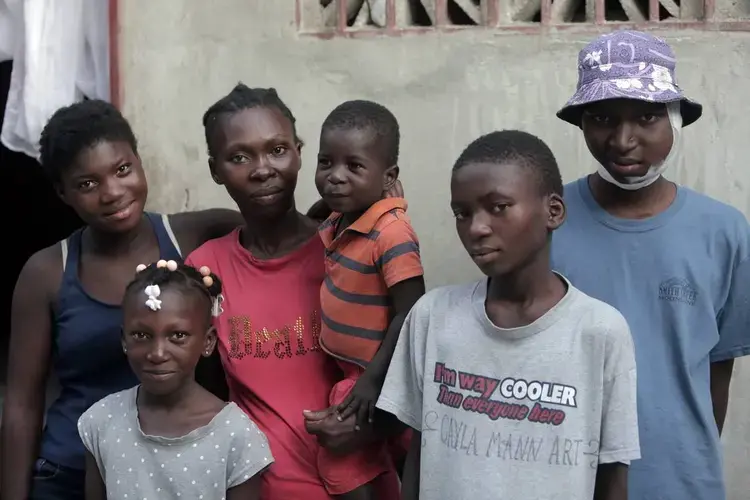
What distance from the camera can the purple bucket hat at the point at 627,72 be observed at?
2271 mm

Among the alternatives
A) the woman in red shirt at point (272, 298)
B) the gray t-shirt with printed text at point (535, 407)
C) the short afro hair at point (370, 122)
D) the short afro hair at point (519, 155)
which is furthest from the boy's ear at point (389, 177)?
the gray t-shirt with printed text at point (535, 407)

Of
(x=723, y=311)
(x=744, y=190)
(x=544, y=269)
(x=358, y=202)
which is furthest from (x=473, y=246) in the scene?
(x=744, y=190)

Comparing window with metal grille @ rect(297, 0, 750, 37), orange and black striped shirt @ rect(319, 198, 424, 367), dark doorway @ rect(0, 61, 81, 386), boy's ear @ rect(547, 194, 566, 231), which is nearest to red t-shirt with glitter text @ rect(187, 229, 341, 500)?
orange and black striped shirt @ rect(319, 198, 424, 367)

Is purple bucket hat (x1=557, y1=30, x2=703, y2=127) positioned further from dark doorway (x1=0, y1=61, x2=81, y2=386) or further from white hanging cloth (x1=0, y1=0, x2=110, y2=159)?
dark doorway (x1=0, y1=61, x2=81, y2=386)

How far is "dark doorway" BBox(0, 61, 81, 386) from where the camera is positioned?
6785mm

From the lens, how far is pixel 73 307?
2.67 meters

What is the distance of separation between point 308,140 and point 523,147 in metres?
1.60

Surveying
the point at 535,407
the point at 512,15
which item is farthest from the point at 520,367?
the point at 512,15

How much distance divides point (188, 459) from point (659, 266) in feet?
4.07

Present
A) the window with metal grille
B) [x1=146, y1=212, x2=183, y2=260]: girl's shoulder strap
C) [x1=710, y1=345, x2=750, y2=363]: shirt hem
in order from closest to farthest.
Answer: [x1=710, y1=345, x2=750, y2=363]: shirt hem < [x1=146, y1=212, x2=183, y2=260]: girl's shoulder strap < the window with metal grille

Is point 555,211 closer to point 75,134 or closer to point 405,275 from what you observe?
point 405,275

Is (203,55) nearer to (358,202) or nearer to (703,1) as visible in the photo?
(358,202)

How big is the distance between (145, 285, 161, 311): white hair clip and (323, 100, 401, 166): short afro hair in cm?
60

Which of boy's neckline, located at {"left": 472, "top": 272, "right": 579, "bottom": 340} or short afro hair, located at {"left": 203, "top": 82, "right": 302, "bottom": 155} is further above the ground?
short afro hair, located at {"left": 203, "top": 82, "right": 302, "bottom": 155}
